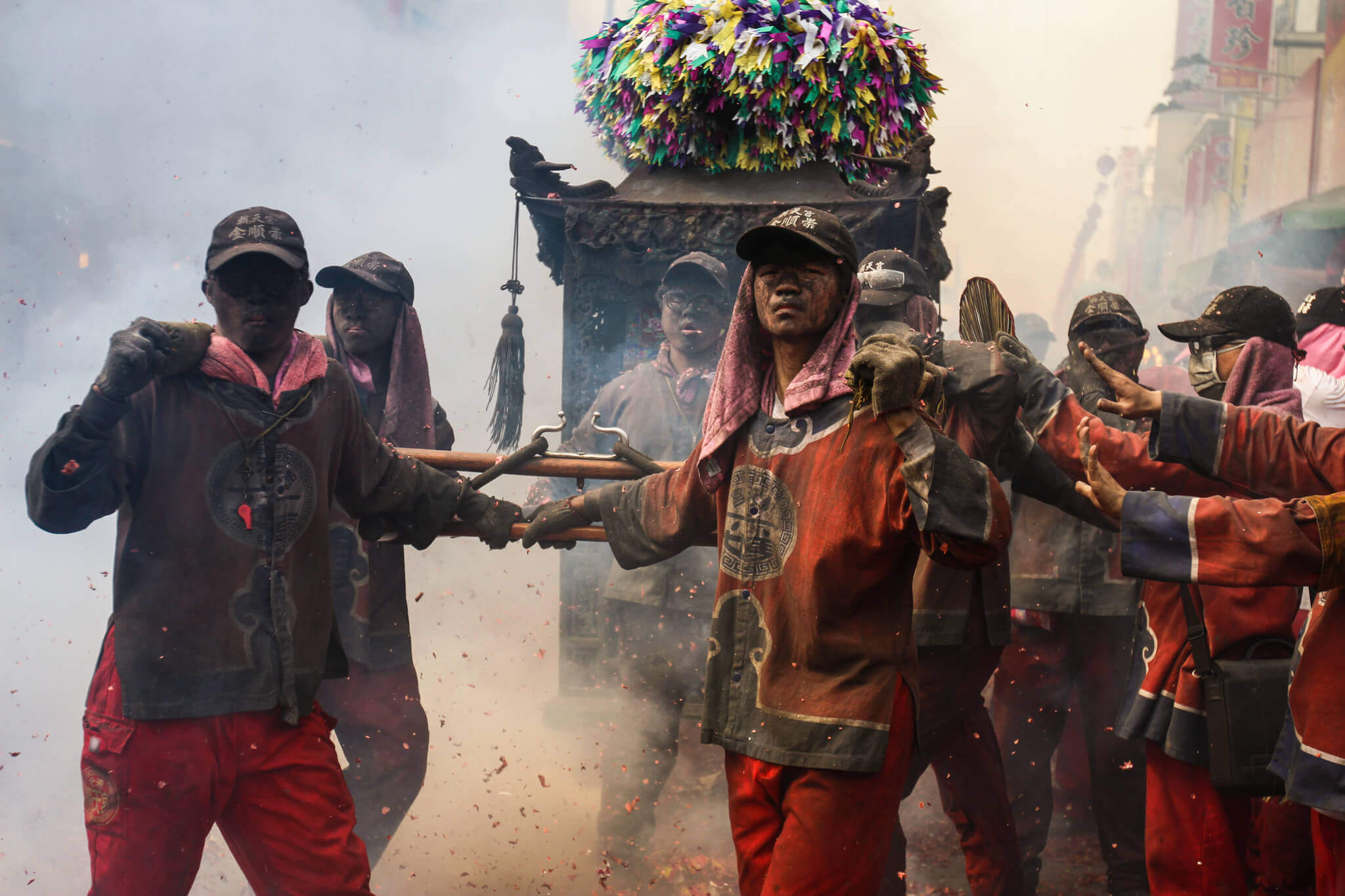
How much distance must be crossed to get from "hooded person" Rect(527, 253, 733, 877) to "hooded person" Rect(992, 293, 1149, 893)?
4.72 ft

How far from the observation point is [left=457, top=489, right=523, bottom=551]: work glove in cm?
395

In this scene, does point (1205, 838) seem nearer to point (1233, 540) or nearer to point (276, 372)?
point (1233, 540)

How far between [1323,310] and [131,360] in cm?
401

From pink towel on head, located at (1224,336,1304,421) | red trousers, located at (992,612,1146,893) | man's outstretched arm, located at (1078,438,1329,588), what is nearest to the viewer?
man's outstretched arm, located at (1078,438,1329,588)

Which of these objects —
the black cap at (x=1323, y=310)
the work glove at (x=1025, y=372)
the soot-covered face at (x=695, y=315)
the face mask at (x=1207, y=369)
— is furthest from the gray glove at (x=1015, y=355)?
the soot-covered face at (x=695, y=315)

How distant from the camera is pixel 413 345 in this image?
4.98m

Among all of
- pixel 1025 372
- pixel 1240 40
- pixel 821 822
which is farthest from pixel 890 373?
Result: pixel 1240 40

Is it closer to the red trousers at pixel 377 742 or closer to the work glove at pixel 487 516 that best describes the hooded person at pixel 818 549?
the work glove at pixel 487 516

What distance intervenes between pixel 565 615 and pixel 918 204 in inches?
121

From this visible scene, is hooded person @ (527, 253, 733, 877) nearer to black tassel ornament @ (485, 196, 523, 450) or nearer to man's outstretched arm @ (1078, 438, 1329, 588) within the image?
black tassel ornament @ (485, 196, 523, 450)

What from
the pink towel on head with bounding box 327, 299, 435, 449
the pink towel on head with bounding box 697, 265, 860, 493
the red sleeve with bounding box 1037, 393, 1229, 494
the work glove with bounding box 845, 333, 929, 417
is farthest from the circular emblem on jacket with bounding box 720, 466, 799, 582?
the pink towel on head with bounding box 327, 299, 435, 449

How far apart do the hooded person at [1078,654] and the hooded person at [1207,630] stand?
0.80 m

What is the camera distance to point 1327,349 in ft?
12.4

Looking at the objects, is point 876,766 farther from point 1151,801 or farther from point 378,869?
point 378,869
